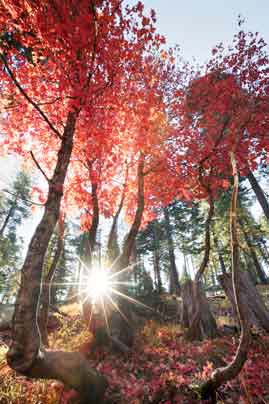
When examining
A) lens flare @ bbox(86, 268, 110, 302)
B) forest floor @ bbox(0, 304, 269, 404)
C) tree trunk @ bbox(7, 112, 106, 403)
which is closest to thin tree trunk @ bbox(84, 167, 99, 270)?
lens flare @ bbox(86, 268, 110, 302)

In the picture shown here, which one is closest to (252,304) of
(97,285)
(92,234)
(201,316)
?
(201,316)

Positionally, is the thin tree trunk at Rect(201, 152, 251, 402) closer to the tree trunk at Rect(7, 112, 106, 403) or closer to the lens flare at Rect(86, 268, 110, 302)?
the tree trunk at Rect(7, 112, 106, 403)

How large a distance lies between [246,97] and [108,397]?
11.0 metres

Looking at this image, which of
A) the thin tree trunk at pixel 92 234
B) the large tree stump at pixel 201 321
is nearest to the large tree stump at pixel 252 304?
the large tree stump at pixel 201 321

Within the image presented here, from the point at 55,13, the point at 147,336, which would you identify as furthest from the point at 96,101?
the point at 147,336

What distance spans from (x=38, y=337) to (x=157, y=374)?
4060 mm

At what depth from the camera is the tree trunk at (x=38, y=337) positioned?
277 centimetres

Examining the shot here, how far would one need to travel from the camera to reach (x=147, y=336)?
324 inches

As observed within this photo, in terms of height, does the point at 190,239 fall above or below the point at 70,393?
above

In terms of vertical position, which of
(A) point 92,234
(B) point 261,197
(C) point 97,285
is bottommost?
(C) point 97,285

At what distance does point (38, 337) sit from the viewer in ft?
9.75

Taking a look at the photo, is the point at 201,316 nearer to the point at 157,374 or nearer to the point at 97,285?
the point at 157,374

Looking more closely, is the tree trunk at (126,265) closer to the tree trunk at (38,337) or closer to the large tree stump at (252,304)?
the tree trunk at (38,337)

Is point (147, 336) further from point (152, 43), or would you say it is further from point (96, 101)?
point (152, 43)
